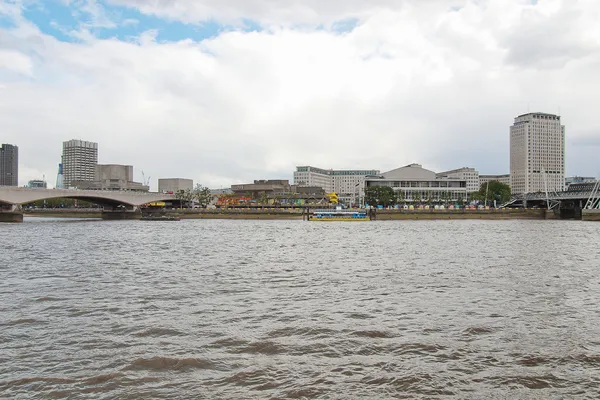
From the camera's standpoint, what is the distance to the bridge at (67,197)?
10025 centimetres

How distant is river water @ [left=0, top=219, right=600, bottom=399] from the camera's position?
912 cm

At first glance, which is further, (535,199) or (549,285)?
(535,199)

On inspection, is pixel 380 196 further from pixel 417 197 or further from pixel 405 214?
pixel 405 214

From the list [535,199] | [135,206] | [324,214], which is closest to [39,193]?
[135,206]

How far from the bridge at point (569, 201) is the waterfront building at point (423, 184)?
3062 cm

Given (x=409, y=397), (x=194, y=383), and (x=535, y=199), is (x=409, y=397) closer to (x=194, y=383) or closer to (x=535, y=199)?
(x=194, y=383)

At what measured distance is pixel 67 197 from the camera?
373 ft

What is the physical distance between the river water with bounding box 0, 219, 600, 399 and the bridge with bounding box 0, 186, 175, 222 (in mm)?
87105

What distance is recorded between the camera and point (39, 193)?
10444 centimetres

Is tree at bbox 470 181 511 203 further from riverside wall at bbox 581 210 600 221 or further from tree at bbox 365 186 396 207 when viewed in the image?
riverside wall at bbox 581 210 600 221

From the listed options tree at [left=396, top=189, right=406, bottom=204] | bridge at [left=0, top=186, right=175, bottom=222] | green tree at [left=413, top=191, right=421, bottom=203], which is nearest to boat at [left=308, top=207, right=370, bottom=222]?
bridge at [left=0, top=186, right=175, bottom=222]

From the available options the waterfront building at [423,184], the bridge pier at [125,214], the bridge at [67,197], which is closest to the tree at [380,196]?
the waterfront building at [423,184]

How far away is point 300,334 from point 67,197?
114856 mm

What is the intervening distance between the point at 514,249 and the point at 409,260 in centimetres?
1295
